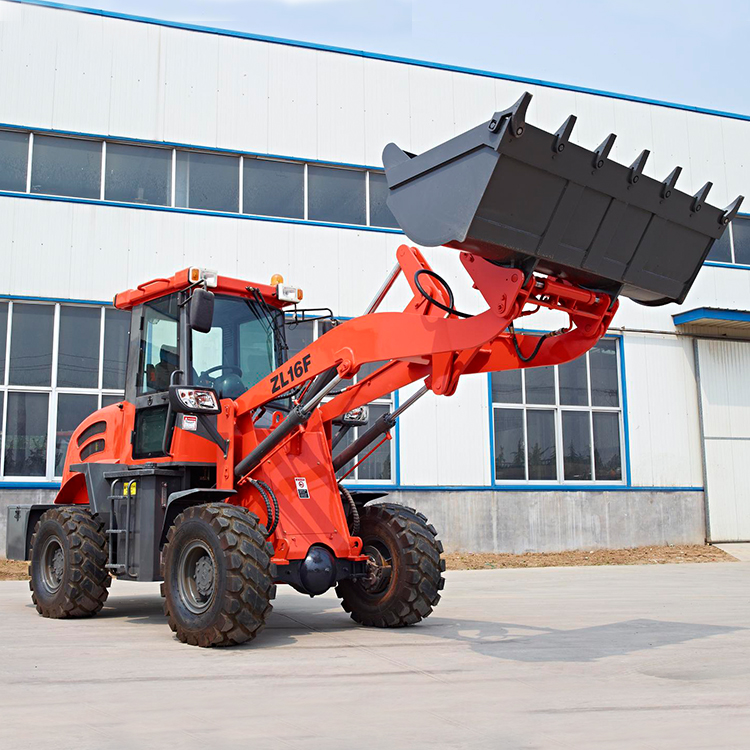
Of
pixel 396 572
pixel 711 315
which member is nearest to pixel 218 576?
pixel 396 572

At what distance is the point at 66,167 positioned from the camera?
1747 centimetres

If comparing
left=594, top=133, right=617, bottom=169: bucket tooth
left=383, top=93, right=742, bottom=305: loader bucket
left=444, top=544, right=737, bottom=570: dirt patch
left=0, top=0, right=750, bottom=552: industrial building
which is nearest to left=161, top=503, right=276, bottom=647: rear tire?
left=383, top=93, right=742, bottom=305: loader bucket

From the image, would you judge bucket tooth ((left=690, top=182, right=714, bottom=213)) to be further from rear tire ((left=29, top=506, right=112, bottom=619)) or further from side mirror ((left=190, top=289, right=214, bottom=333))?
rear tire ((left=29, top=506, right=112, bottom=619))

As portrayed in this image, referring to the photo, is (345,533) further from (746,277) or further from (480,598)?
(746,277)

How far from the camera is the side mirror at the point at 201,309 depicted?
25.9ft

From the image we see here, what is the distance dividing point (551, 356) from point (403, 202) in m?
1.78

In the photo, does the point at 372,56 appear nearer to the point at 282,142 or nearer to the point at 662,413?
the point at 282,142

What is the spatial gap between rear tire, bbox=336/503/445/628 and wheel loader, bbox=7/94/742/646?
2 cm

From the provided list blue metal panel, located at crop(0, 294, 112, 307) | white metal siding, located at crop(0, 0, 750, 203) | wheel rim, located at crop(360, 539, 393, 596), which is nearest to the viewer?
wheel rim, located at crop(360, 539, 393, 596)

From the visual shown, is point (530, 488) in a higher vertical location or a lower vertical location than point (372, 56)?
lower

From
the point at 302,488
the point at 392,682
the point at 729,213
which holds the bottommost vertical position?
the point at 392,682

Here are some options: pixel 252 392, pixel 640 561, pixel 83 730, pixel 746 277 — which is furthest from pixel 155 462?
pixel 746 277

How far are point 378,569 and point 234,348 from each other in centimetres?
253

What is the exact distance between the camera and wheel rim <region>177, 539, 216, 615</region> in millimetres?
7539
